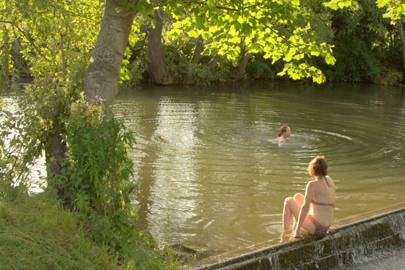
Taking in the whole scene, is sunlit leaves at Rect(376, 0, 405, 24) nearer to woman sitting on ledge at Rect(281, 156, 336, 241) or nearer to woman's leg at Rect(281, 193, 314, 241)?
woman sitting on ledge at Rect(281, 156, 336, 241)

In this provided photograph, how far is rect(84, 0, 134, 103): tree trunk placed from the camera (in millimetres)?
8555

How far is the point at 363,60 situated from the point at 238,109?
2344 centimetres

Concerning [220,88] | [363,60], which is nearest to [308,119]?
[220,88]

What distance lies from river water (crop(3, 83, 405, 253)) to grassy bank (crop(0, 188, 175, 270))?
5.13ft

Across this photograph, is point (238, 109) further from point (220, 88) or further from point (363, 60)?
point (363, 60)

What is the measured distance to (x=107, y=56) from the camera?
8.59 m

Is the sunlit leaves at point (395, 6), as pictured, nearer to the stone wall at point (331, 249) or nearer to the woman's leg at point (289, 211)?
the stone wall at point (331, 249)

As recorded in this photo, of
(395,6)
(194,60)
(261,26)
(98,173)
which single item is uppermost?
(395,6)

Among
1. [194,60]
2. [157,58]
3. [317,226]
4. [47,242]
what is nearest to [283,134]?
[317,226]

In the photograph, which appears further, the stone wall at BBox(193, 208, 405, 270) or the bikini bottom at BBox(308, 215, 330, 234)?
the bikini bottom at BBox(308, 215, 330, 234)

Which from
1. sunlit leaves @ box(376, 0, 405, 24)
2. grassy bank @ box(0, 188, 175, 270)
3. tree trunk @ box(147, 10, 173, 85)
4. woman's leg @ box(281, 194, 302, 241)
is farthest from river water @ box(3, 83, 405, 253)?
tree trunk @ box(147, 10, 173, 85)

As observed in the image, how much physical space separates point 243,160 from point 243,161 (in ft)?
0.37

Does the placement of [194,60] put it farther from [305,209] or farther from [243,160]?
[305,209]

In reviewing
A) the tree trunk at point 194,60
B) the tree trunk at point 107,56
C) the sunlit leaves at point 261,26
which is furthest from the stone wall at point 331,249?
the tree trunk at point 194,60
